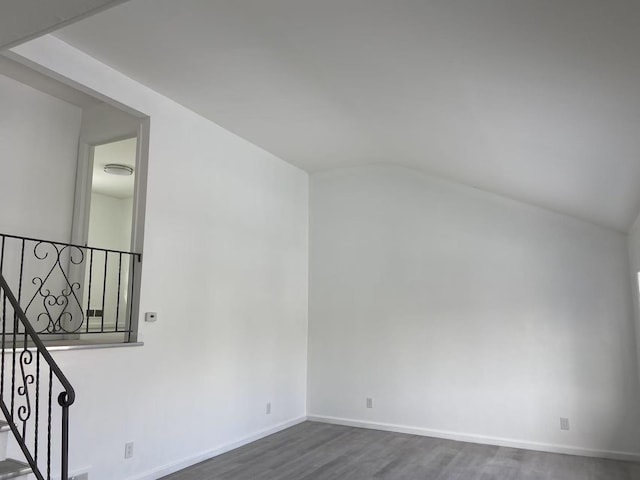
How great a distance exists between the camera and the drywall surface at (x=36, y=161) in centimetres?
405

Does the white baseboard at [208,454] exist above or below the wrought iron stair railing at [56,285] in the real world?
below

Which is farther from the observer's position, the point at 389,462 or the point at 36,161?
the point at 389,462

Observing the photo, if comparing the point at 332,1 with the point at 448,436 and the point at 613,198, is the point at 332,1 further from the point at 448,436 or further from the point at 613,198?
the point at 448,436

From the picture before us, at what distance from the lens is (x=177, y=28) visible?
10.2 feet

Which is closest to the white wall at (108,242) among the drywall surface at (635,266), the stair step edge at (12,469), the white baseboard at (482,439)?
the white baseboard at (482,439)

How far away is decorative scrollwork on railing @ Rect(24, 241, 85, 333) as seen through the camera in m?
4.21

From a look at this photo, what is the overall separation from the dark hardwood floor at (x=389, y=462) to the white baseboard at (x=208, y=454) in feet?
0.22

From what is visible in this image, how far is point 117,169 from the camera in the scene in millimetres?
5980

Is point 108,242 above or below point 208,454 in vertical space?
above

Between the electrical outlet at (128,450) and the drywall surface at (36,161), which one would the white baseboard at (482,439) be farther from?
the drywall surface at (36,161)

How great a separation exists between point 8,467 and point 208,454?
2230 mm

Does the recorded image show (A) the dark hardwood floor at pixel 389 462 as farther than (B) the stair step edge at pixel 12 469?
Yes

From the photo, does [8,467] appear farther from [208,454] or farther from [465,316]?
[465,316]

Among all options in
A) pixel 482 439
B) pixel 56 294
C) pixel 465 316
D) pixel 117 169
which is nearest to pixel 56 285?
pixel 56 294
